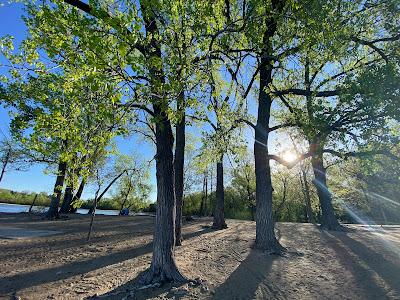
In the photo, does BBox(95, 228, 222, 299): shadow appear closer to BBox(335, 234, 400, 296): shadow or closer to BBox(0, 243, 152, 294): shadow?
BBox(0, 243, 152, 294): shadow

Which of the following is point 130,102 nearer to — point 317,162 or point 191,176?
point 317,162

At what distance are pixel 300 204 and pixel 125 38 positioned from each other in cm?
4452

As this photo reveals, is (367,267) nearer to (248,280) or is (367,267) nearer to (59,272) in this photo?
(248,280)

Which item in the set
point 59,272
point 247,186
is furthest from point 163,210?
point 247,186

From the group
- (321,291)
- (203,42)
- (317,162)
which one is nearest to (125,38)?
(203,42)

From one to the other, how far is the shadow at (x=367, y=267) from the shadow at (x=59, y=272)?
6535 mm

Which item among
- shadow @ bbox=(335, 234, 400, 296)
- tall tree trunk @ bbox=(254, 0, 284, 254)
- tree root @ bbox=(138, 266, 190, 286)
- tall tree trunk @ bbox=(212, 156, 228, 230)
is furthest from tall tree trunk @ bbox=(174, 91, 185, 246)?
shadow @ bbox=(335, 234, 400, 296)

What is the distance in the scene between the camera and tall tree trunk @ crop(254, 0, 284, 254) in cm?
1094

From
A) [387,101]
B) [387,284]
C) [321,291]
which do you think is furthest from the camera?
[387,101]

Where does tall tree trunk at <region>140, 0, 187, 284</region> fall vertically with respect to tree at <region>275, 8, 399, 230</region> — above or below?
below

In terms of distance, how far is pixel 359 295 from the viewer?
673 centimetres

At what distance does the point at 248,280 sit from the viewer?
24.7 ft

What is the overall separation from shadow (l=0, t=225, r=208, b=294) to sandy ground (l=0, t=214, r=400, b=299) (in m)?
0.02

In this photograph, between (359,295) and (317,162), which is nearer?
(359,295)
